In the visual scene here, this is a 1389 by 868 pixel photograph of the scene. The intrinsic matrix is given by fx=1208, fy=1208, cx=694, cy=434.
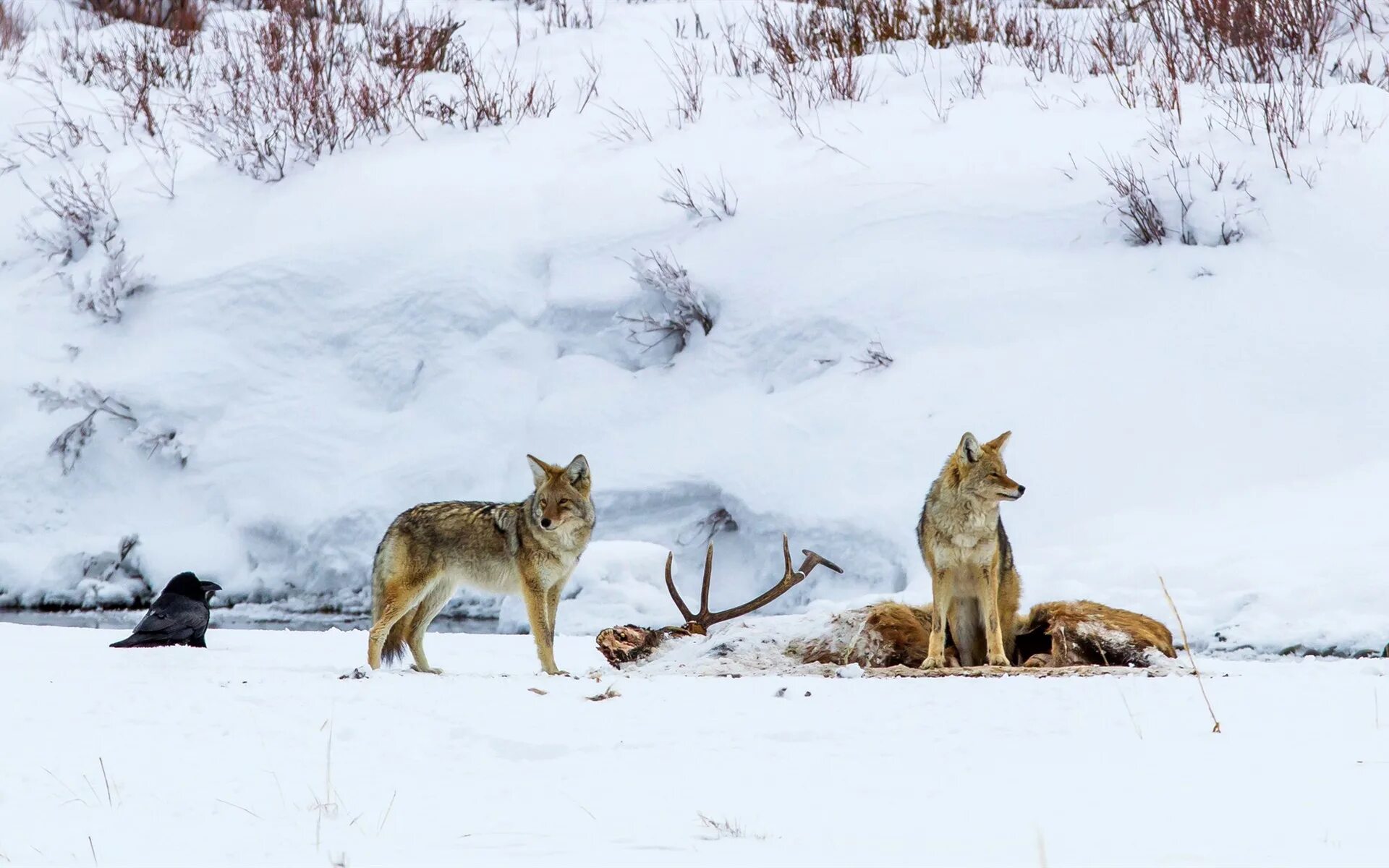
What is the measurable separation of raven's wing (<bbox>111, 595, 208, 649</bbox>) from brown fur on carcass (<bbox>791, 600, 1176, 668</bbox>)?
3452 mm

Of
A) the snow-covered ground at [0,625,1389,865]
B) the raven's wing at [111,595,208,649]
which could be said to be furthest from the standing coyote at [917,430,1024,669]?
the raven's wing at [111,595,208,649]

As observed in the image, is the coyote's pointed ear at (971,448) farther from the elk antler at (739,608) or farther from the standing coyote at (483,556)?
the standing coyote at (483,556)

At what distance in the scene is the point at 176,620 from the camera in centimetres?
679

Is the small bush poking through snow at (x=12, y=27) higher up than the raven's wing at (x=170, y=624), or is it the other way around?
the small bush poking through snow at (x=12, y=27)

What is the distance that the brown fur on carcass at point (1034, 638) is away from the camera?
580 cm

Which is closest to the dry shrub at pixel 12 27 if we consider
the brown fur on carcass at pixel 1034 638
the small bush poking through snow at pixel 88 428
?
the small bush poking through snow at pixel 88 428

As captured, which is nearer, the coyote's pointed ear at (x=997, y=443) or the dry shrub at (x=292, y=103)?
the coyote's pointed ear at (x=997, y=443)

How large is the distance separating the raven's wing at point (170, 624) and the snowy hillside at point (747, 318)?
294 cm

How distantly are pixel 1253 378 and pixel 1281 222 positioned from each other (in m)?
1.81

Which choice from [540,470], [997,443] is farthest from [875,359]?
[540,470]

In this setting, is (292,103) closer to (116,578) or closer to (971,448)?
(116,578)

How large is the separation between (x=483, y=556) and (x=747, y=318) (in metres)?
5.36

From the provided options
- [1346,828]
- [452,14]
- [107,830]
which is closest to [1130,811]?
[1346,828]

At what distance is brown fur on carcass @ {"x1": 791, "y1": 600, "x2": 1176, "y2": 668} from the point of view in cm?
580
